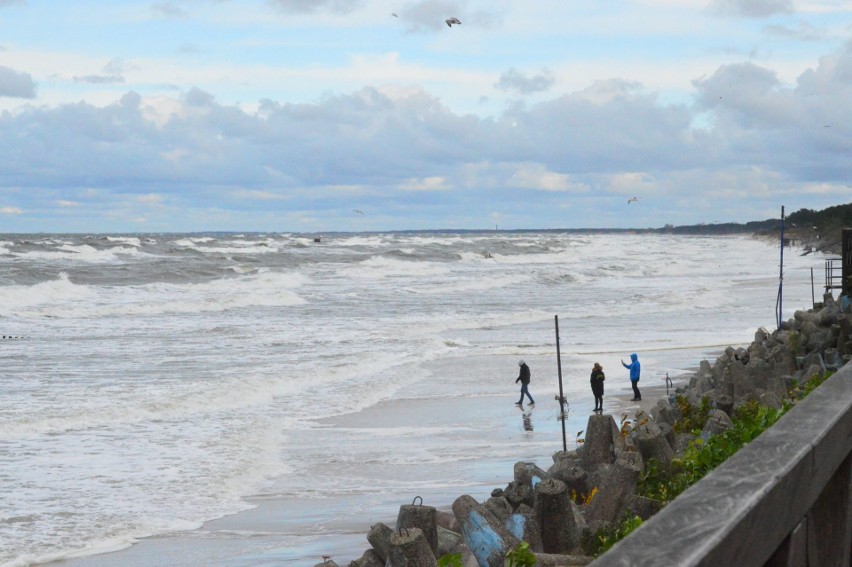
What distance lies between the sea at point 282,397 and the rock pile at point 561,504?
2.31 metres

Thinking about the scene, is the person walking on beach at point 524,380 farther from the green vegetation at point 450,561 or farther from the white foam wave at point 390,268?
the white foam wave at point 390,268

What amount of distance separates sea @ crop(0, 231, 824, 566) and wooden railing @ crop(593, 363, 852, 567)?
8.09 m

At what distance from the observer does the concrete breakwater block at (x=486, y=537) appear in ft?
21.5

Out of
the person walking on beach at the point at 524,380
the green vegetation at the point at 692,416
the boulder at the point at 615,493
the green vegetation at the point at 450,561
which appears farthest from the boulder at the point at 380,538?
the person walking on beach at the point at 524,380

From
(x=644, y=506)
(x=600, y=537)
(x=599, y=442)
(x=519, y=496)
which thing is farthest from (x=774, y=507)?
(x=599, y=442)

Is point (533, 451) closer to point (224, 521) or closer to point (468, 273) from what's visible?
point (224, 521)

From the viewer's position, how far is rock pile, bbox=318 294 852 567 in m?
6.30

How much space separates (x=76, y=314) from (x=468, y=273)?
34381mm

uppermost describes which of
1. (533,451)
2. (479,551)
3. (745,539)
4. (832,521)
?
(745,539)

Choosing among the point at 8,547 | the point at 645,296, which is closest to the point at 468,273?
the point at 645,296

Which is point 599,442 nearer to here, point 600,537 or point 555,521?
point 600,537

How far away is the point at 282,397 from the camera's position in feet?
65.0

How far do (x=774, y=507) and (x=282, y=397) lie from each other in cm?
1846

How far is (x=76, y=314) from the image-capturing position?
38.9m
